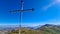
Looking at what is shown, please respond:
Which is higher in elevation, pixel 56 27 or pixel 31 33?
pixel 56 27

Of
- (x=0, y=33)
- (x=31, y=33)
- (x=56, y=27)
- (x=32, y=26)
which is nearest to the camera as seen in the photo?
(x=0, y=33)

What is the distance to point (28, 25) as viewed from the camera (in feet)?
45.2

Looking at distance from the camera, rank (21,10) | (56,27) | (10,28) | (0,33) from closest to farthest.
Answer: (21,10) < (0,33) < (10,28) < (56,27)

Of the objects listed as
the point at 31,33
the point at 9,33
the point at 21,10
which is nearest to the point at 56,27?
the point at 31,33

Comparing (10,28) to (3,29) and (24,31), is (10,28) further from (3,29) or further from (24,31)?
(24,31)

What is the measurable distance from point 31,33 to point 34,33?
19.3 inches

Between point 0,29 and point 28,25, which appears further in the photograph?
point 28,25

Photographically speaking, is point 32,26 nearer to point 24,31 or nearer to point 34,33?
point 34,33

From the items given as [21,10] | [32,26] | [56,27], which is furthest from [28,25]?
[56,27]

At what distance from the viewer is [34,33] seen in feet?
42.3

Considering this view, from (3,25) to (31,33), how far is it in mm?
2505

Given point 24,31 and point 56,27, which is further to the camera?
point 56,27

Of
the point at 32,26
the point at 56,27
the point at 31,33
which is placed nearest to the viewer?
the point at 31,33

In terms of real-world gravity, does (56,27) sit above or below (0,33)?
above
